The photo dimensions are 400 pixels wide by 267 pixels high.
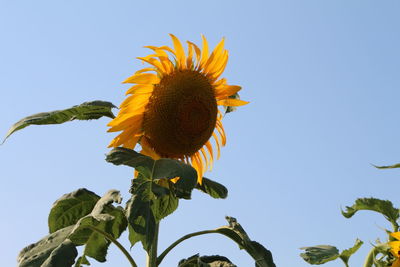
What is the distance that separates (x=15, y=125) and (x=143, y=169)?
729mm

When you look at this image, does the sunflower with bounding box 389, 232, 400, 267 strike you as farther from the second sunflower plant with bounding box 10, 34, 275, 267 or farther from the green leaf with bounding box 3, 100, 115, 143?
the green leaf with bounding box 3, 100, 115, 143

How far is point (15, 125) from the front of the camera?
3201 mm

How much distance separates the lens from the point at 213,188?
365 cm

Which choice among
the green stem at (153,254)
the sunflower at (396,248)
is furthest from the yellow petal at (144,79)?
the sunflower at (396,248)

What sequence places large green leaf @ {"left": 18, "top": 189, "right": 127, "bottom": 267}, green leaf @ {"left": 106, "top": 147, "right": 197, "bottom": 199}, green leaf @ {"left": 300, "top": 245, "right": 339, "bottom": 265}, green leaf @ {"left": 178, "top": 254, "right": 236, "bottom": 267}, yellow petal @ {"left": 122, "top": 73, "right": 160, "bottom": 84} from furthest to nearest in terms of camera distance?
1. green leaf @ {"left": 178, "top": 254, "right": 236, "bottom": 267}
2. yellow petal @ {"left": 122, "top": 73, "right": 160, "bottom": 84}
3. green leaf @ {"left": 300, "top": 245, "right": 339, "bottom": 265}
4. large green leaf @ {"left": 18, "top": 189, "right": 127, "bottom": 267}
5. green leaf @ {"left": 106, "top": 147, "right": 197, "bottom": 199}

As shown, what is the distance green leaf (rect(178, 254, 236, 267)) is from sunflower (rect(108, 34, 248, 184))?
61 centimetres

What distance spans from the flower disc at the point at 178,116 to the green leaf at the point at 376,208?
93 cm

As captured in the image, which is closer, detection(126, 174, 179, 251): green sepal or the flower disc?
detection(126, 174, 179, 251): green sepal

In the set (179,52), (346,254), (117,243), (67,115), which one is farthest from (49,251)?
(346,254)

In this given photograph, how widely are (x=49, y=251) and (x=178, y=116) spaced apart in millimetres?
1011

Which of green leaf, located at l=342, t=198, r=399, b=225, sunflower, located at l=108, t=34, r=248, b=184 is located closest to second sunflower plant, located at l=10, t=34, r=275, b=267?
sunflower, located at l=108, t=34, r=248, b=184

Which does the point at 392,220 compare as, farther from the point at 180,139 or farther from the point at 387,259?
the point at 180,139

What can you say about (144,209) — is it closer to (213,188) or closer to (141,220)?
(141,220)

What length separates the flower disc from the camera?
11.5ft
